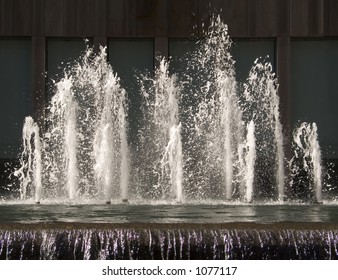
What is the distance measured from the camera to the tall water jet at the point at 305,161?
19.6 metres

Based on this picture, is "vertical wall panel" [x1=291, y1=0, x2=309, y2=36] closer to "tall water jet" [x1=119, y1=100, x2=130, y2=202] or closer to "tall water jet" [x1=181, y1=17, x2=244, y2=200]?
"tall water jet" [x1=181, y1=17, x2=244, y2=200]

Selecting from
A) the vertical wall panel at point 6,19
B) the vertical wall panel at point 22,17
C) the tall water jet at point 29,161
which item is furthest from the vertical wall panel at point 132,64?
the vertical wall panel at point 6,19

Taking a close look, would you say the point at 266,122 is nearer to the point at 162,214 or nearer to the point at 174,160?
the point at 174,160

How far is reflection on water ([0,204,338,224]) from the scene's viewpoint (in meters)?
11.3

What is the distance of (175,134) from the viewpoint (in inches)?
748

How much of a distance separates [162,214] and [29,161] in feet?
24.8

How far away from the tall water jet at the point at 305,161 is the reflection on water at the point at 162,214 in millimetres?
4648

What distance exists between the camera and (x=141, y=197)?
61.7ft

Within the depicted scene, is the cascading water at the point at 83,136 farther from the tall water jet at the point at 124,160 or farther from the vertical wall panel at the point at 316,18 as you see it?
the vertical wall panel at the point at 316,18

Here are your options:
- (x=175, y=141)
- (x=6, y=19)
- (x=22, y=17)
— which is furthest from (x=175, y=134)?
(x=6, y=19)
